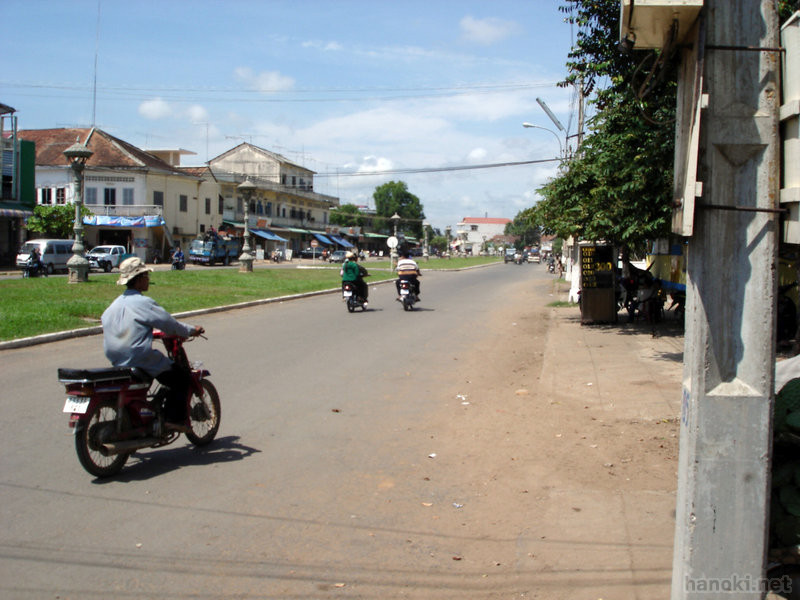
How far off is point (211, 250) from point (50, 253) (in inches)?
682

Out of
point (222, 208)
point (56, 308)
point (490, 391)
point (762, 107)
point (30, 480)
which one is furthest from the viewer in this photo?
point (222, 208)

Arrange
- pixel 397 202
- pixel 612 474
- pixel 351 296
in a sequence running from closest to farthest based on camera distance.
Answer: pixel 612 474 < pixel 351 296 < pixel 397 202

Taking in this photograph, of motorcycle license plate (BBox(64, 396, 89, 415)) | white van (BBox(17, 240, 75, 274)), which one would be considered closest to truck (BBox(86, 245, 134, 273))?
white van (BBox(17, 240, 75, 274))

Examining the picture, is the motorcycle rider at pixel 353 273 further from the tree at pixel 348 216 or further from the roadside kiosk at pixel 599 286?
the tree at pixel 348 216

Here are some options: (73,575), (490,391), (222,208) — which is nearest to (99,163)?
(222,208)

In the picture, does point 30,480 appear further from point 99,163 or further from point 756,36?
point 99,163

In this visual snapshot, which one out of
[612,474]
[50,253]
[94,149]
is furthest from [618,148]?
[94,149]

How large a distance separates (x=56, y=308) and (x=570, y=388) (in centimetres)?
1206

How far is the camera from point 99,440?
5.64 meters

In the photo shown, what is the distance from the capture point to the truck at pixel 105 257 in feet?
131

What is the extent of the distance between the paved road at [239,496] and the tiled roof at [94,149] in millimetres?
49580

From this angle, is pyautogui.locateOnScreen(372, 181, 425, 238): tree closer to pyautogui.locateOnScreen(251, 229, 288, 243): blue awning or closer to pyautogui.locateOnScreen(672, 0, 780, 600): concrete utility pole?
pyautogui.locateOnScreen(251, 229, 288, 243): blue awning

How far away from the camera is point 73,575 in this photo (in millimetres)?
4121

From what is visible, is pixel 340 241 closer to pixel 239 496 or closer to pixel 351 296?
pixel 351 296
